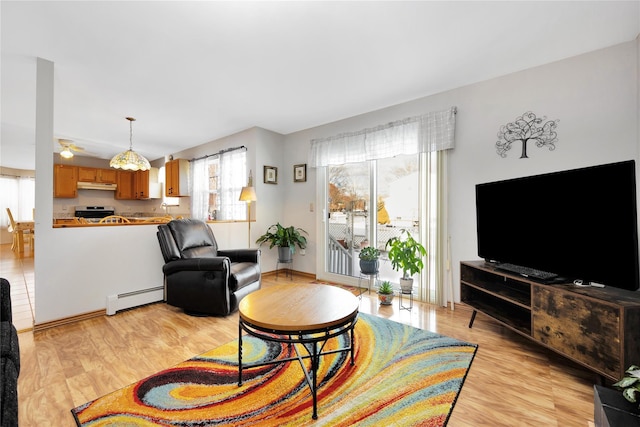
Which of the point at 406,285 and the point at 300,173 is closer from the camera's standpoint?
the point at 406,285

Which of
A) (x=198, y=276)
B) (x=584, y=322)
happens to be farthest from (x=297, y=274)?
(x=584, y=322)

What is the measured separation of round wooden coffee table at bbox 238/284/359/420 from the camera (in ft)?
4.52

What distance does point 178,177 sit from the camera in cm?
575

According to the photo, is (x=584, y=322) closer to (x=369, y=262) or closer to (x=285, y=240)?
(x=369, y=262)

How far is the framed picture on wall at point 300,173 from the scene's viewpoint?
4461 mm

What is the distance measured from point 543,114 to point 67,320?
4.95m

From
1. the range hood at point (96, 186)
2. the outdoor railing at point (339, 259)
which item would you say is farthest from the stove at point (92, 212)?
the outdoor railing at point (339, 259)

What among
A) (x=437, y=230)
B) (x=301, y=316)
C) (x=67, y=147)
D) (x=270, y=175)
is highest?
(x=67, y=147)

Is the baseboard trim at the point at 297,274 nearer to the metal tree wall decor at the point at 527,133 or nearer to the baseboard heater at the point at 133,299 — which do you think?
the baseboard heater at the point at 133,299

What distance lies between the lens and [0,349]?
3.36ft

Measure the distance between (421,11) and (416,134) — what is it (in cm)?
150

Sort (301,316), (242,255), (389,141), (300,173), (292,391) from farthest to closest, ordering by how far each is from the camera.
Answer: (300,173)
(389,141)
(242,255)
(292,391)
(301,316)

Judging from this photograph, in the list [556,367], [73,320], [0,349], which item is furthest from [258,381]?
[73,320]

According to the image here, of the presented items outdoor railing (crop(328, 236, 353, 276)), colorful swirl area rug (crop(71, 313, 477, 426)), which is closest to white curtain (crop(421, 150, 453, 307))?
colorful swirl area rug (crop(71, 313, 477, 426))
